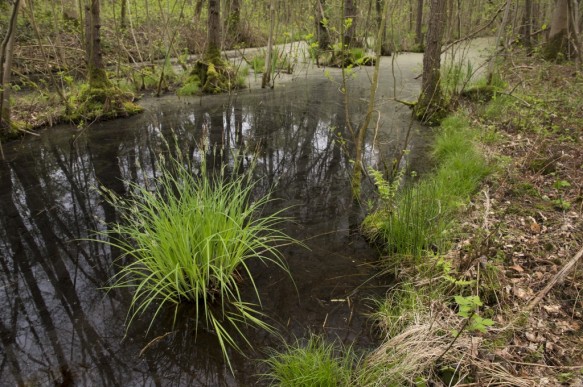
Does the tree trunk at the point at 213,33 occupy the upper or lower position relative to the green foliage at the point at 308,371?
upper

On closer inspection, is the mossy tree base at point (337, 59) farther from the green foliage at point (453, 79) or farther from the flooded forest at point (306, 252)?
the flooded forest at point (306, 252)

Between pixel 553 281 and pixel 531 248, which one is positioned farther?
pixel 531 248

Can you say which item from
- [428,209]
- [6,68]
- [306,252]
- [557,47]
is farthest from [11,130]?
[557,47]

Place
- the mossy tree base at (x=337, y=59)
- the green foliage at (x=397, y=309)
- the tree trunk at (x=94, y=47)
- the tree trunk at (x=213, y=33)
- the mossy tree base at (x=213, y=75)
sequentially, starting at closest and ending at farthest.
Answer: the green foliage at (x=397, y=309) < the tree trunk at (x=94, y=47) < the tree trunk at (x=213, y=33) < the mossy tree base at (x=213, y=75) < the mossy tree base at (x=337, y=59)

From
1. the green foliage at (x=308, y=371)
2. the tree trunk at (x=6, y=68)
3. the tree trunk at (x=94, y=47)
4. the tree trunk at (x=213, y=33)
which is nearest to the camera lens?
the green foliage at (x=308, y=371)

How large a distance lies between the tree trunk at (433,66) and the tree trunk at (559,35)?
4.08 meters

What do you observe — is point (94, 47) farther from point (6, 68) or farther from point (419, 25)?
point (419, 25)

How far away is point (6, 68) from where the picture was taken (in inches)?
223

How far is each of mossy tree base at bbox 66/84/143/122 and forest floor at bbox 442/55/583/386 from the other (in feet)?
22.3

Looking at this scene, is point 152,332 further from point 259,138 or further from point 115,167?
point 259,138

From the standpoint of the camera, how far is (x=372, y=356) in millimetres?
2311

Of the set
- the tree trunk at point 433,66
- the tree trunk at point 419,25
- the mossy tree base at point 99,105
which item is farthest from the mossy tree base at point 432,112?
the tree trunk at point 419,25

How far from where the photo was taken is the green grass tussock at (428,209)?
3.31 metres

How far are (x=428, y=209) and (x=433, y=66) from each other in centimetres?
418
